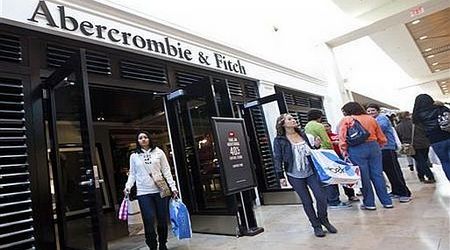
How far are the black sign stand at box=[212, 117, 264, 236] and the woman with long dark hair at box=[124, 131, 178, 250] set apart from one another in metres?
0.58

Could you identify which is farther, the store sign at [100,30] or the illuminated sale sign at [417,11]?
the illuminated sale sign at [417,11]

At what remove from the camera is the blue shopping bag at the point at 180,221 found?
3207mm

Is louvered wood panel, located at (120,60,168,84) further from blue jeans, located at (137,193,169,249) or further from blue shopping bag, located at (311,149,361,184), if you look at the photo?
blue shopping bag, located at (311,149,361,184)

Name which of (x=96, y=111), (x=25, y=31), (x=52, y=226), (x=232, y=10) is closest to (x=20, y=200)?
(x=52, y=226)

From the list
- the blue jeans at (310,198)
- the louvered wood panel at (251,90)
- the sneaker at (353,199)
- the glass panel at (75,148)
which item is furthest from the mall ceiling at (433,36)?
the glass panel at (75,148)

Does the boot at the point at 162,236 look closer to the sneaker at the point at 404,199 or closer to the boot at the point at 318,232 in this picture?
the boot at the point at 318,232

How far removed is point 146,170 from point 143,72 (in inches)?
60.5

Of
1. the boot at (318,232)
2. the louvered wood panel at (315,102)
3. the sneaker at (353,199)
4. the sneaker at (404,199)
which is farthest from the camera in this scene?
the louvered wood panel at (315,102)

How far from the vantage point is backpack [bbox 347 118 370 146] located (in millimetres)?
3619

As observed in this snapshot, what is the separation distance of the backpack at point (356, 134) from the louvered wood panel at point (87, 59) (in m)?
2.88

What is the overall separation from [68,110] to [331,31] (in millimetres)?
7811

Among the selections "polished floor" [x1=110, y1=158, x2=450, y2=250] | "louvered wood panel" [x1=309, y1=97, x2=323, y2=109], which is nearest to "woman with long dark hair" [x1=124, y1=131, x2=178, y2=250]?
"polished floor" [x1=110, y1=158, x2=450, y2=250]

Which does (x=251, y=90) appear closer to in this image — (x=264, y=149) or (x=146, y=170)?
(x=264, y=149)

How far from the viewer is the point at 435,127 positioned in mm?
3678
